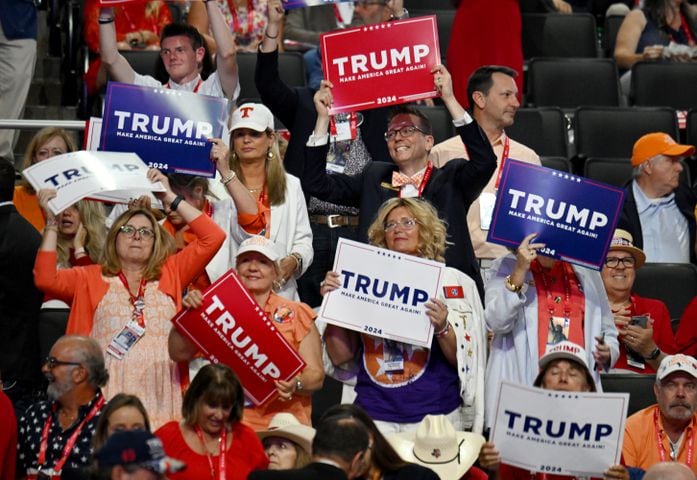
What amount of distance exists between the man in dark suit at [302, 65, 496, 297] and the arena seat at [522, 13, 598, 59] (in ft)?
12.6

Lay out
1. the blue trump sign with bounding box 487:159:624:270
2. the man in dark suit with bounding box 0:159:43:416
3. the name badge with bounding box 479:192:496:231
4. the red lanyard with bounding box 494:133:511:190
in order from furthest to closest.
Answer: the red lanyard with bounding box 494:133:511:190 < the name badge with bounding box 479:192:496:231 < the man in dark suit with bounding box 0:159:43:416 < the blue trump sign with bounding box 487:159:624:270

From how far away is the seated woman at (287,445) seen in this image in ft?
22.2

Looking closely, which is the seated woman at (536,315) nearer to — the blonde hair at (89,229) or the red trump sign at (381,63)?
the red trump sign at (381,63)

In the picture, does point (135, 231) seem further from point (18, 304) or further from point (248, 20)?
point (248, 20)

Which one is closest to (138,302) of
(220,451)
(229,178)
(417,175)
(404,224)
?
(229,178)

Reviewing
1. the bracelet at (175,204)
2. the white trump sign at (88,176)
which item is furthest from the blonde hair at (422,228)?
the white trump sign at (88,176)

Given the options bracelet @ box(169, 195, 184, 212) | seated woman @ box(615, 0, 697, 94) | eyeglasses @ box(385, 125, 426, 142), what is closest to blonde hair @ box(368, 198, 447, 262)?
eyeglasses @ box(385, 125, 426, 142)

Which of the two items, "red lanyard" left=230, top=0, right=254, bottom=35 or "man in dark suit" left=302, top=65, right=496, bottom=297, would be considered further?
"red lanyard" left=230, top=0, right=254, bottom=35

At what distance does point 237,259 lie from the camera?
7508 millimetres

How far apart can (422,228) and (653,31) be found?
4840 mm

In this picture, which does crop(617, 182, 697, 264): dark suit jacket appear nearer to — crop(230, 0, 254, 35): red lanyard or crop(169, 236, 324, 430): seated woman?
crop(169, 236, 324, 430): seated woman

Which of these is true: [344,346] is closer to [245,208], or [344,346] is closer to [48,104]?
[245,208]

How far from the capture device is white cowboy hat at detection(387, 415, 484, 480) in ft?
22.7

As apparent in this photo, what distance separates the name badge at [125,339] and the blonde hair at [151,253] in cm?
25
